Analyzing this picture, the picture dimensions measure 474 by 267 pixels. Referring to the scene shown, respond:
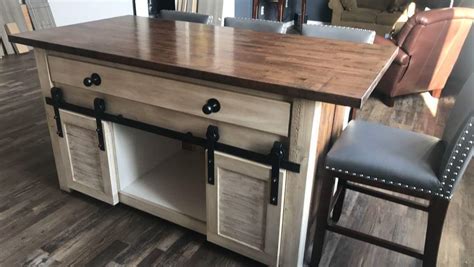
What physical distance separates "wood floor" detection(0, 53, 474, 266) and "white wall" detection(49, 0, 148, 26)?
3495mm

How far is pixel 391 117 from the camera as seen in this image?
354 centimetres

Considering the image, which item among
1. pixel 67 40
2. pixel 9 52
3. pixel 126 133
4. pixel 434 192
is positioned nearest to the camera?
pixel 434 192

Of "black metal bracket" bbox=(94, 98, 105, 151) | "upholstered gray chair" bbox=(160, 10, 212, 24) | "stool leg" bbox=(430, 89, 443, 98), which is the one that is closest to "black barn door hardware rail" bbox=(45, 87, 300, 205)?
"black metal bracket" bbox=(94, 98, 105, 151)

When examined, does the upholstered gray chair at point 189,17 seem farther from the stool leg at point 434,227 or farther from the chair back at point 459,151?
the stool leg at point 434,227

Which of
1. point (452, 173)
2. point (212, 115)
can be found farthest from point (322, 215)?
point (212, 115)

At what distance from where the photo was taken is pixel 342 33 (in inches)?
95.3

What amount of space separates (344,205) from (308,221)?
67cm

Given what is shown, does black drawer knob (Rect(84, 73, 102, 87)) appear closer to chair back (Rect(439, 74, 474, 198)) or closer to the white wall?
chair back (Rect(439, 74, 474, 198))

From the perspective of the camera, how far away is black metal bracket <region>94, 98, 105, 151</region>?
6.10 feet

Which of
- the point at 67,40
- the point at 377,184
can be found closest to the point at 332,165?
the point at 377,184

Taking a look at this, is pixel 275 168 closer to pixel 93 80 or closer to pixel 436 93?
pixel 93 80

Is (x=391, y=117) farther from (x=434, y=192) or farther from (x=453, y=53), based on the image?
(x=434, y=192)

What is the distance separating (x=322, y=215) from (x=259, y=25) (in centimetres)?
143

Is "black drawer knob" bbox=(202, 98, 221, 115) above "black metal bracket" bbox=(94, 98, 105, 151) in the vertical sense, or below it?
above
